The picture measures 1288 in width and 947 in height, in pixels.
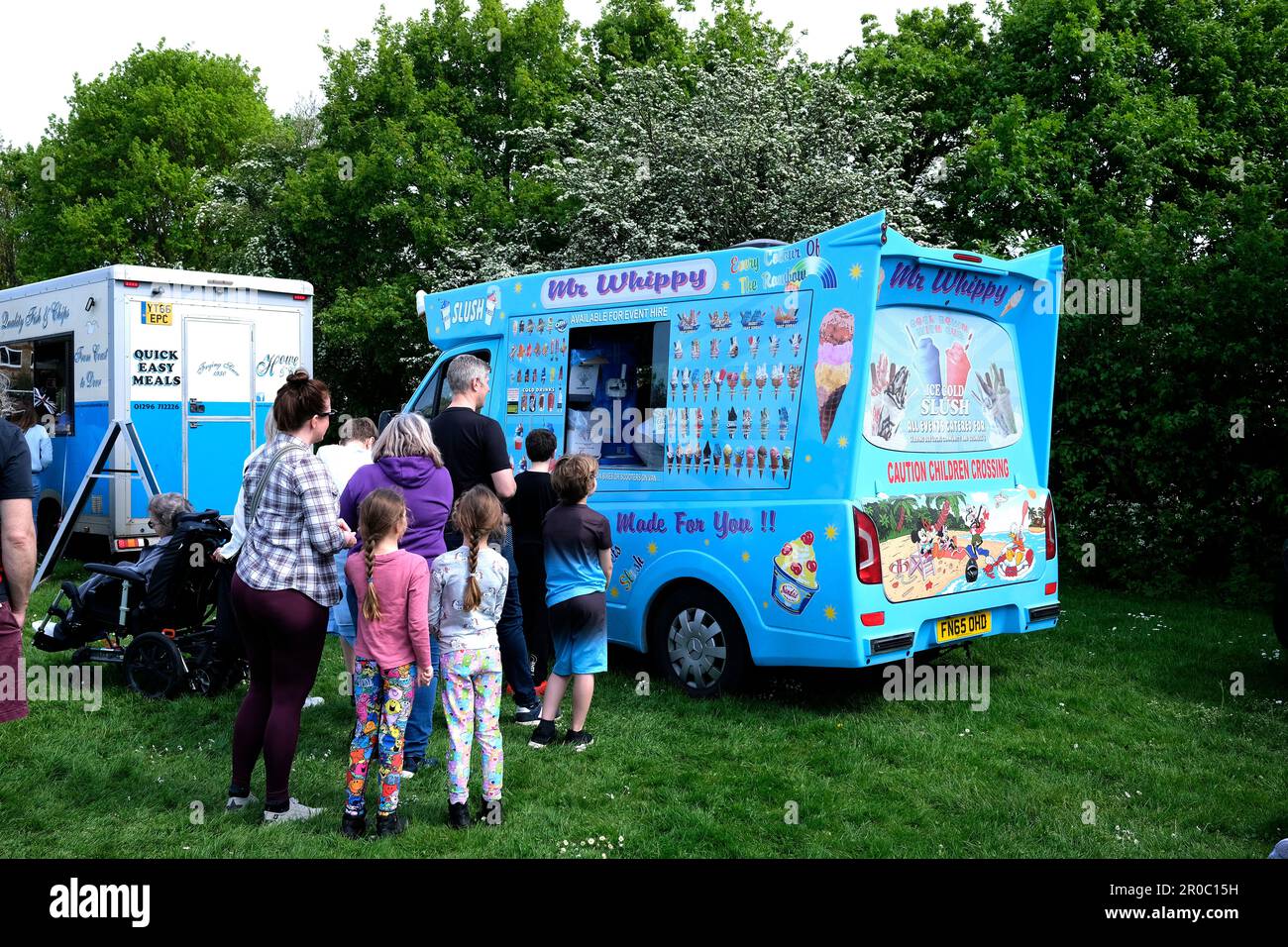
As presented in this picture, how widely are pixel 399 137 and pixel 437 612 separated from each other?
19.7 m

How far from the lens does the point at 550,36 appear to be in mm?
25578

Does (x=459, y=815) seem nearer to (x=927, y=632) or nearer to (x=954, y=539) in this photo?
(x=927, y=632)

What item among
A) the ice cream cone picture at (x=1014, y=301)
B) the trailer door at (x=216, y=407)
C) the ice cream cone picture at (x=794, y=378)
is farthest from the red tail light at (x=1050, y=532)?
the trailer door at (x=216, y=407)

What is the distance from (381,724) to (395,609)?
0.50m

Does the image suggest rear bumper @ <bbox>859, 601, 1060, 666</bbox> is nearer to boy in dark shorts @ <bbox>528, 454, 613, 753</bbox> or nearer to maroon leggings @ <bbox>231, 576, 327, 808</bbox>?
boy in dark shorts @ <bbox>528, 454, 613, 753</bbox>

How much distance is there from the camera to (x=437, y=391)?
809 centimetres

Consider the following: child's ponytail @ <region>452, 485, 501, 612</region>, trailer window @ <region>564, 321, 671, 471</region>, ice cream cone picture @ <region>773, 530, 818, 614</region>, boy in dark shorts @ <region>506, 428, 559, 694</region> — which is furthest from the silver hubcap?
child's ponytail @ <region>452, 485, 501, 612</region>

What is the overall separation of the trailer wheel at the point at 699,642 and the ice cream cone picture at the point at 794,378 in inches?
55.0

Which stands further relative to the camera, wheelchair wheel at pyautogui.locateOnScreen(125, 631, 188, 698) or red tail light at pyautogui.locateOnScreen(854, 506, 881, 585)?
wheelchair wheel at pyautogui.locateOnScreen(125, 631, 188, 698)

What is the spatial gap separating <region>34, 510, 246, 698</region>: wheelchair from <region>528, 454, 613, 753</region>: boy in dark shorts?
230cm

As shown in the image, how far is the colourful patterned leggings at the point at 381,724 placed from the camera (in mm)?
4527

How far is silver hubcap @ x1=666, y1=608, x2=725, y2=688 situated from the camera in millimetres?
6766

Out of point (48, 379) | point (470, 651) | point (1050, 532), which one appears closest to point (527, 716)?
point (470, 651)
